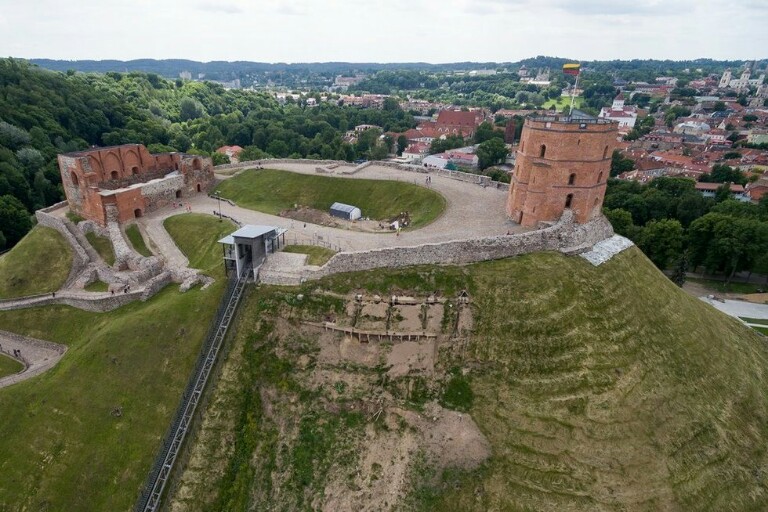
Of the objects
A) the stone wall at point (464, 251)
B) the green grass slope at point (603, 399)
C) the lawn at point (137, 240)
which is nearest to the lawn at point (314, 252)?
the stone wall at point (464, 251)

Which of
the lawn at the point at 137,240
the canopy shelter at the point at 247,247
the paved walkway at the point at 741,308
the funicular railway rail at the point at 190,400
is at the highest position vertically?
the canopy shelter at the point at 247,247

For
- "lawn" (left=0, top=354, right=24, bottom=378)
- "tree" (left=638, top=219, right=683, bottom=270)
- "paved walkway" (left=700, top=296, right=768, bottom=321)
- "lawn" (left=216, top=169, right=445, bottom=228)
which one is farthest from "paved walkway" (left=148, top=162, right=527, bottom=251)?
"paved walkway" (left=700, top=296, right=768, bottom=321)

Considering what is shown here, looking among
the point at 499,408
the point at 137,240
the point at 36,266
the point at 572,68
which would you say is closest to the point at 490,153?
the point at 572,68

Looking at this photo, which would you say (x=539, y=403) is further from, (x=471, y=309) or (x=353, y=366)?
(x=353, y=366)

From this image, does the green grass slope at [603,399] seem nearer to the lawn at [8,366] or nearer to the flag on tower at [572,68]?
the flag on tower at [572,68]

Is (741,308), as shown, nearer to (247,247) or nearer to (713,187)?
(713,187)

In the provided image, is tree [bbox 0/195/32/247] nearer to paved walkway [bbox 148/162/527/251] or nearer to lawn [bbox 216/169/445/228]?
paved walkway [bbox 148/162/527/251]
